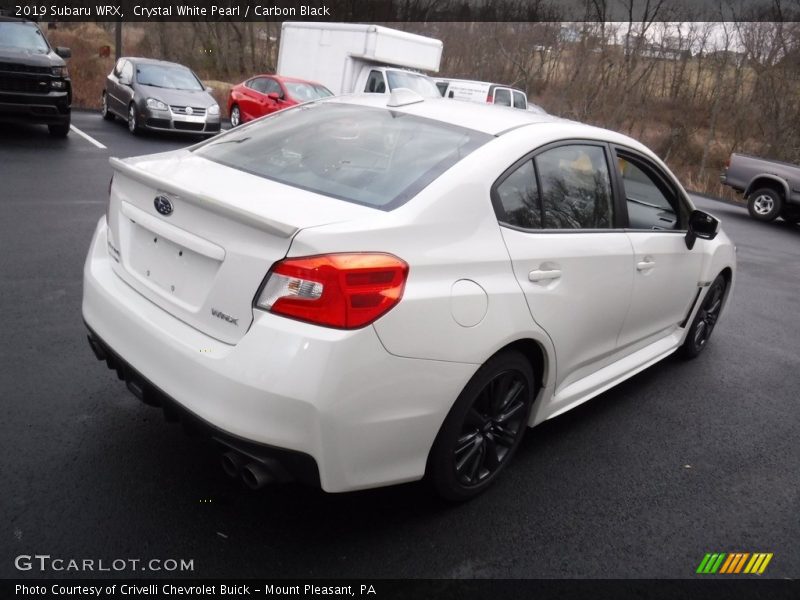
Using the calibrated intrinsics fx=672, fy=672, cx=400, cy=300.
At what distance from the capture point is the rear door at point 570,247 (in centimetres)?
286

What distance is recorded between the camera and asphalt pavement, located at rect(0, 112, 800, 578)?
2557 millimetres

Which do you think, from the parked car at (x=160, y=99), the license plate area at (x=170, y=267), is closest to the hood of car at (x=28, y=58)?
the parked car at (x=160, y=99)

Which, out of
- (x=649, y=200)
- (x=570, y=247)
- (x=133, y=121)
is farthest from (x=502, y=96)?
(x=570, y=247)

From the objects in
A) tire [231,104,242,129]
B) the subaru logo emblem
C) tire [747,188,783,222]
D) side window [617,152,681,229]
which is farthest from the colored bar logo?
tire [231,104,242,129]

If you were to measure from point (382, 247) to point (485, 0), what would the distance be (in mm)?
37091

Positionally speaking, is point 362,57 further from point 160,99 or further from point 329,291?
point 329,291

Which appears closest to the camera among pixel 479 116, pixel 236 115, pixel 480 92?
pixel 479 116

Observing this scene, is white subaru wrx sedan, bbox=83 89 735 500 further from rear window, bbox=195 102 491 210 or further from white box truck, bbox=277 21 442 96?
white box truck, bbox=277 21 442 96

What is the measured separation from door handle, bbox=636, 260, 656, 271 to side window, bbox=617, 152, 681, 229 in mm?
294

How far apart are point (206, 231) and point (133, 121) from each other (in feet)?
42.1

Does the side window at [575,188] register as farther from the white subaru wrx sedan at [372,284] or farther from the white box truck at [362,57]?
the white box truck at [362,57]

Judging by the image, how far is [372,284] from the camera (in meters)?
2.27

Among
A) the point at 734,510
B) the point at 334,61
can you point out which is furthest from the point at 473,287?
the point at 334,61

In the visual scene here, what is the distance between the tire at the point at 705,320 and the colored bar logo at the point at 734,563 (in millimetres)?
2192
